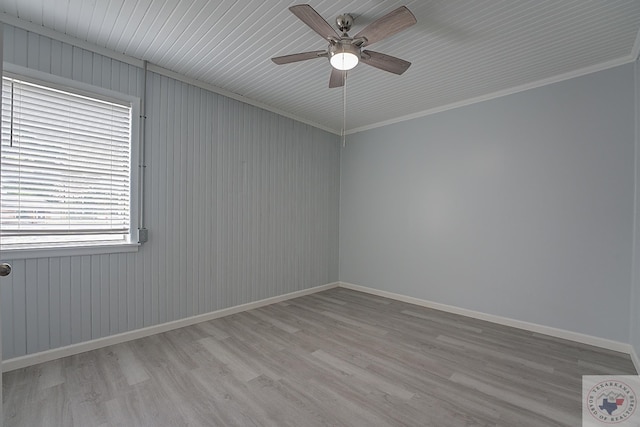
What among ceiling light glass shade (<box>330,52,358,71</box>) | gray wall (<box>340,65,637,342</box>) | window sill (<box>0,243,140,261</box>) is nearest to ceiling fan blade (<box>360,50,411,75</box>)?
ceiling light glass shade (<box>330,52,358,71</box>)

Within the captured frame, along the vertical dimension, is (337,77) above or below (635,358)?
above

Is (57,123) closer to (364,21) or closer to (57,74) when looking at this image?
(57,74)

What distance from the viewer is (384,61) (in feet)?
→ 7.91

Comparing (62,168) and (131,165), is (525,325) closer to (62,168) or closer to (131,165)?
(131,165)

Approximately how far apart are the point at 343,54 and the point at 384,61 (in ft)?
1.28

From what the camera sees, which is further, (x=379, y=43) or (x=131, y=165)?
(x=131, y=165)

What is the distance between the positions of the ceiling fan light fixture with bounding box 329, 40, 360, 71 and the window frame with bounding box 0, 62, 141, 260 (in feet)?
6.81

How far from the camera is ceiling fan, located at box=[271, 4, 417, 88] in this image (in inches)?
75.3

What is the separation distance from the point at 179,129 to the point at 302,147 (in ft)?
6.08

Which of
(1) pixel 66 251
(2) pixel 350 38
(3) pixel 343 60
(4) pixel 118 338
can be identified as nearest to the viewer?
(2) pixel 350 38

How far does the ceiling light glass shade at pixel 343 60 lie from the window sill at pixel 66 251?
256 cm

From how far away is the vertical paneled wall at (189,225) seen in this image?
249 cm

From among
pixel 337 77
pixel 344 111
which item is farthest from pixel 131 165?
pixel 344 111

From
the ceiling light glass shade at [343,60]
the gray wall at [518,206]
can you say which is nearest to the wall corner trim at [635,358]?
the gray wall at [518,206]
